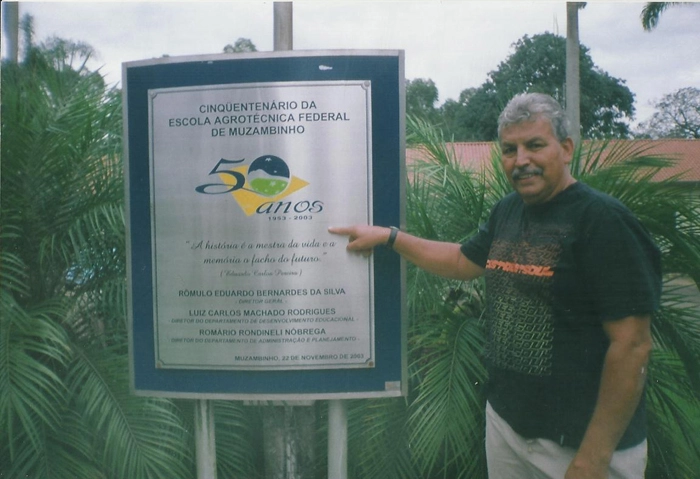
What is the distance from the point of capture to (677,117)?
2562 mm

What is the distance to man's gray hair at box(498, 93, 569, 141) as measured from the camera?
1.99 meters

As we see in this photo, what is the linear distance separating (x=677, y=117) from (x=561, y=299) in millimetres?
1070

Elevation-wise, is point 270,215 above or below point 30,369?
above

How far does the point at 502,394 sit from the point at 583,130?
1086 millimetres

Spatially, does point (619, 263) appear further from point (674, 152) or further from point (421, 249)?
point (674, 152)

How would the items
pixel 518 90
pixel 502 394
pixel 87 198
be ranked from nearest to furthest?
pixel 502 394 → pixel 518 90 → pixel 87 198

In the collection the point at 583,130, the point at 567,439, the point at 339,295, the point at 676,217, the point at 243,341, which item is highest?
the point at 583,130

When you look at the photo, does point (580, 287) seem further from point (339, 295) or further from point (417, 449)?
point (417, 449)

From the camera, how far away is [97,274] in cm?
288

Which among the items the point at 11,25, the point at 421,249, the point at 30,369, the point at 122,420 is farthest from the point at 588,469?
the point at 11,25

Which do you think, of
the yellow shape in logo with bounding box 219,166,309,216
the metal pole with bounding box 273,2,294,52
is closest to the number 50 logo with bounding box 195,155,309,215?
the yellow shape in logo with bounding box 219,166,309,216

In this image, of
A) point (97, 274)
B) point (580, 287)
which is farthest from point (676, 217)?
point (97, 274)

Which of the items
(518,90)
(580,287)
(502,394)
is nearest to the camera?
(580,287)

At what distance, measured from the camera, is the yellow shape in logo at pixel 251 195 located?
7.15 ft
